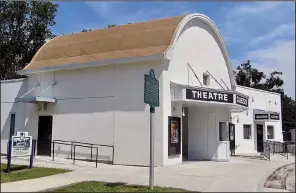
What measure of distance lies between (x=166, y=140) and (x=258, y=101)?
16.7 meters

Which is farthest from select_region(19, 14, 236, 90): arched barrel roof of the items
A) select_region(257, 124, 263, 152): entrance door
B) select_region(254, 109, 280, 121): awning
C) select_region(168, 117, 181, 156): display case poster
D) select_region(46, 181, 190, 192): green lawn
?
select_region(257, 124, 263, 152): entrance door

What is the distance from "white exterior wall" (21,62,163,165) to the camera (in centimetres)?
1820

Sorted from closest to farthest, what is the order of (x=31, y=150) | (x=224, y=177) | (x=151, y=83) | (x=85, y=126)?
(x=151, y=83) < (x=224, y=177) < (x=31, y=150) < (x=85, y=126)

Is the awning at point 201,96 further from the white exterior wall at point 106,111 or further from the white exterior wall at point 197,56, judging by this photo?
the white exterior wall at point 106,111

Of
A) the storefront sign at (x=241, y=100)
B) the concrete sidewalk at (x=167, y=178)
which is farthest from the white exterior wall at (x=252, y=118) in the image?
the concrete sidewalk at (x=167, y=178)

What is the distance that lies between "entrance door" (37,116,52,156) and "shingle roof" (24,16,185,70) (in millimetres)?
3161

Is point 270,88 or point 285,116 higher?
point 270,88

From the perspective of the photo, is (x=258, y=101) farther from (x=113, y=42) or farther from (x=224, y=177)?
(x=224, y=177)

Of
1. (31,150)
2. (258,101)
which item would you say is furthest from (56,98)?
(258,101)

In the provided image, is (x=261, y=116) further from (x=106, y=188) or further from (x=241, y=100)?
(x=106, y=188)

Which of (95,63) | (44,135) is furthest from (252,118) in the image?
(44,135)

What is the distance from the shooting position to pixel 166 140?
1789cm

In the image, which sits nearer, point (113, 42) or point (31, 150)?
point (31, 150)

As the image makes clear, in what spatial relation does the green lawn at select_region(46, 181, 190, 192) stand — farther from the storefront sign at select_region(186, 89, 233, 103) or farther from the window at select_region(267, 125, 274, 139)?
the window at select_region(267, 125, 274, 139)
